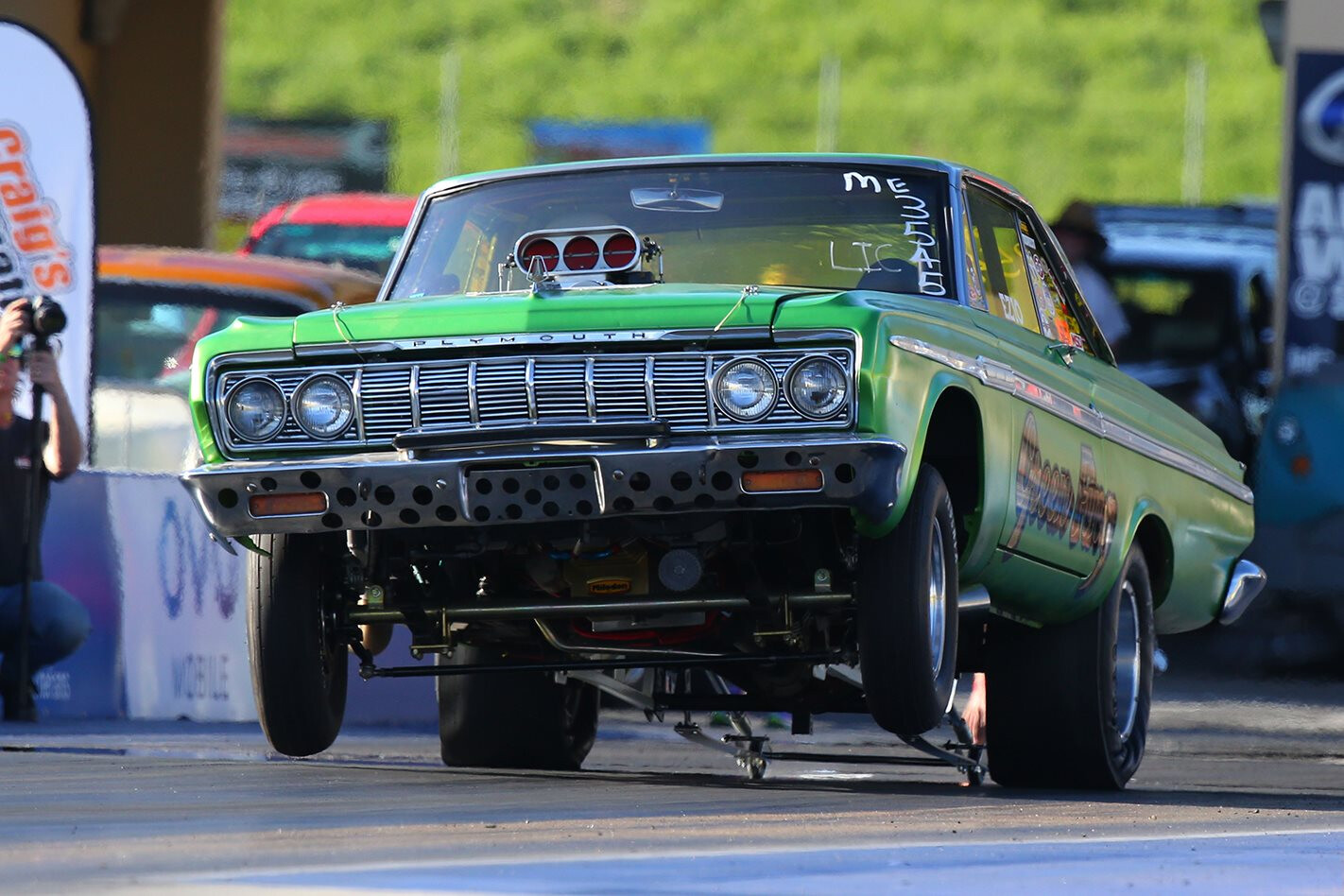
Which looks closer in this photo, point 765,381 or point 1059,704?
point 765,381

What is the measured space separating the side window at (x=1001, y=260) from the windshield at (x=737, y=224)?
243 mm

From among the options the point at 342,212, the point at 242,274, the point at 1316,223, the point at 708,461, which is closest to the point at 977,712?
the point at 708,461

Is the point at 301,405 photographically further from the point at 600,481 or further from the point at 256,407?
the point at 600,481

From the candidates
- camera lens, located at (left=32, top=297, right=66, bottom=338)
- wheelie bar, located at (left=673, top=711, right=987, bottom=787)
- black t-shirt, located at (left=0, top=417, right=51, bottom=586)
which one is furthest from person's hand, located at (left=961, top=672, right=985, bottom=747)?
camera lens, located at (left=32, top=297, right=66, bottom=338)

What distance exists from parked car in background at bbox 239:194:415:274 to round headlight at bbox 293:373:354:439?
8.31m

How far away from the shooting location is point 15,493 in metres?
10.4

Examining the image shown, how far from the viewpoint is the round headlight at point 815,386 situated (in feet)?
20.0

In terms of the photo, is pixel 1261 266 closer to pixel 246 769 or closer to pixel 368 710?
pixel 368 710

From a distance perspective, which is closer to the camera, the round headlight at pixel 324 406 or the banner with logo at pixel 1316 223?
Result: the round headlight at pixel 324 406

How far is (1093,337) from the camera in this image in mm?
8578

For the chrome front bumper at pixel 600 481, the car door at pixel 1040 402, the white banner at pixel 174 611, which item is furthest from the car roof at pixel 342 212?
the chrome front bumper at pixel 600 481

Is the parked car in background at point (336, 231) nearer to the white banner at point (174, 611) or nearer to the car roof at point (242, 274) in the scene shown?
the car roof at point (242, 274)

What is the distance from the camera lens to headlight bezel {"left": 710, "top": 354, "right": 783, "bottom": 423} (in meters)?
6.07

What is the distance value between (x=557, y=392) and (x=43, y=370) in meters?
4.77
